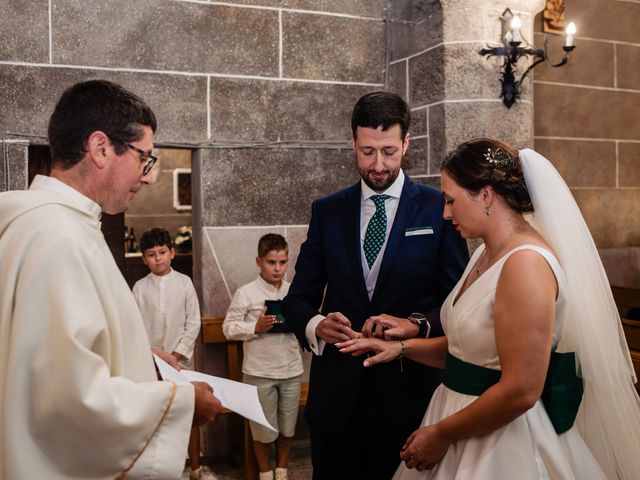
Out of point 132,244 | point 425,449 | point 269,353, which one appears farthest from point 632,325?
point 132,244

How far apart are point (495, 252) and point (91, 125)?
114 centimetres

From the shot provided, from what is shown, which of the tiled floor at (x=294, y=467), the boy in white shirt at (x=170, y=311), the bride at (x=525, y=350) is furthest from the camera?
the tiled floor at (x=294, y=467)

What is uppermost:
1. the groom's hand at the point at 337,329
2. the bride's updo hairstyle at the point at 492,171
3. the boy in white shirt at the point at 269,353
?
the bride's updo hairstyle at the point at 492,171

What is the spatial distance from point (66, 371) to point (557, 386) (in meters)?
1.29

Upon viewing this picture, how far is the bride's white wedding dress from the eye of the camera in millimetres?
1848

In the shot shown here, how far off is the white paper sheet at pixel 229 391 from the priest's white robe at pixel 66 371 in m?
0.19

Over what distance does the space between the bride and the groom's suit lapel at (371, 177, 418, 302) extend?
0.30m

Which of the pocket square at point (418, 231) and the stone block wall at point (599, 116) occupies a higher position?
the stone block wall at point (599, 116)

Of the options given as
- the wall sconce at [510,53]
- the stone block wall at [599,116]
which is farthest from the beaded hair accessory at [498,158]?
the stone block wall at [599,116]

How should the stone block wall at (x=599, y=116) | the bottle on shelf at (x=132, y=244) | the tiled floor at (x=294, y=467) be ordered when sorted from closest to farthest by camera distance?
the tiled floor at (x=294, y=467) → the stone block wall at (x=599, y=116) → the bottle on shelf at (x=132, y=244)

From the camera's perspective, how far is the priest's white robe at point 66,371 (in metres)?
1.42

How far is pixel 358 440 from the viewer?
2400 mm

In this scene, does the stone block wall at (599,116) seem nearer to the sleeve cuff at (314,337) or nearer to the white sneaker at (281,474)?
the white sneaker at (281,474)

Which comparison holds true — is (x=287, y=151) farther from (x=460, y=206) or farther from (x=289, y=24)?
(x=460, y=206)
